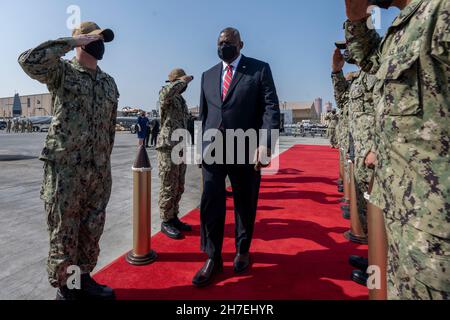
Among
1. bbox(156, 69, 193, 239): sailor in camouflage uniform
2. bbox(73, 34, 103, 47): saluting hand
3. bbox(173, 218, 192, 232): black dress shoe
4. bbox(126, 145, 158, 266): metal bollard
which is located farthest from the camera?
bbox(173, 218, 192, 232): black dress shoe

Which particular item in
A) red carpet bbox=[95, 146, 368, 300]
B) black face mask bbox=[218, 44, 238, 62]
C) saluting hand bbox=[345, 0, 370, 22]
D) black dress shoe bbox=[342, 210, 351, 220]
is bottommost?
red carpet bbox=[95, 146, 368, 300]

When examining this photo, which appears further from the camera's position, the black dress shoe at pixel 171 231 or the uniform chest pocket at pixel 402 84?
the black dress shoe at pixel 171 231

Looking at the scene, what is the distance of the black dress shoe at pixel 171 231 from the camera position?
3.14m

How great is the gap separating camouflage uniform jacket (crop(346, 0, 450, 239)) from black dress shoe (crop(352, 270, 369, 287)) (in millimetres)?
1388

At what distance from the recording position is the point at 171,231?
3.19m

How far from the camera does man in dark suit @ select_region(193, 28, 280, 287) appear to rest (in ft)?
7.59

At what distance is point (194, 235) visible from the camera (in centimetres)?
328

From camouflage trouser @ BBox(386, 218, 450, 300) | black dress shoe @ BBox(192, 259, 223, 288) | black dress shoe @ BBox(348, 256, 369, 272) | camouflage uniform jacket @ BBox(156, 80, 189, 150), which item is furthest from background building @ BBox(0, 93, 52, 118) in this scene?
camouflage trouser @ BBox(386, 218, 450, 300)

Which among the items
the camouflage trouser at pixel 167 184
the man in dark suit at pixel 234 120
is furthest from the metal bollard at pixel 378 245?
the camouflage trouser at pixel 167 184

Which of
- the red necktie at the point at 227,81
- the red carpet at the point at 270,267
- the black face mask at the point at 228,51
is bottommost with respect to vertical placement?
the red carpet at the point at 270,267

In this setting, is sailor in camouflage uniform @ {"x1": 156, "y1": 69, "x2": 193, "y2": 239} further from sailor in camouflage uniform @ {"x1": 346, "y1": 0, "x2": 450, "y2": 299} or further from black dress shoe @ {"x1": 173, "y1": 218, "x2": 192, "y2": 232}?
sailor in camouflage uniform @ {"x1": 346, "y1": 0, "x2": 450, "y2": 299}

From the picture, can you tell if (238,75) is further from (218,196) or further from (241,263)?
(241,263)

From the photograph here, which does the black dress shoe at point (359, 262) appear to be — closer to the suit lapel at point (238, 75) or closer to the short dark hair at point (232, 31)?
the suit lapel at point (238, 75)

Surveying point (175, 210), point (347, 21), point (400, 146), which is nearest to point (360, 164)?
point (347, 21)
